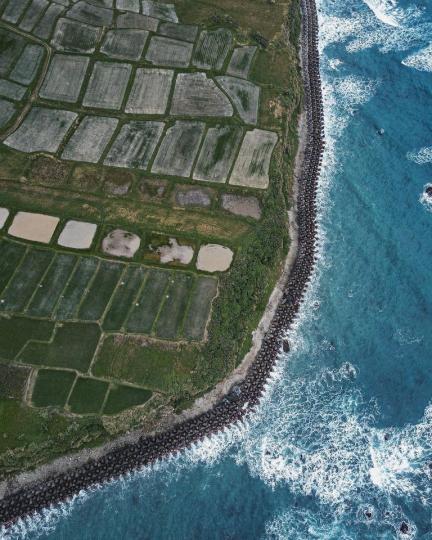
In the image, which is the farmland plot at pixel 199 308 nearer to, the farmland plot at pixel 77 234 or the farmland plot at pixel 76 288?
the farmland plot at pixel 76 288

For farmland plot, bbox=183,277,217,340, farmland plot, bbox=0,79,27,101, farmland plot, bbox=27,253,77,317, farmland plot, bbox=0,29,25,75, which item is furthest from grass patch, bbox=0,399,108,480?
farmland plot, bbox=0,29,25,75

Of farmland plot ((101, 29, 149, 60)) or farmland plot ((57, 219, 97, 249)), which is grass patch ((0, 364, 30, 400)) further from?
farmland plot ((101, 29, 149, 60))

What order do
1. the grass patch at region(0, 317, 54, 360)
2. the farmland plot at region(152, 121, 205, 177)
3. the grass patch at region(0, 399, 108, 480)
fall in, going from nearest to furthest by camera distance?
the grass patch at region(0, 399, 108, 480), the grass patch at region(0, 317, 54, 360), the farmland plot at region(152, 121, 205, 177)

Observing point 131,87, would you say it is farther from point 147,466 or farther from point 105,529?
point 105,529

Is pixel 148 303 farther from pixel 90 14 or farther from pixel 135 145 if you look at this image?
pixel 90 14

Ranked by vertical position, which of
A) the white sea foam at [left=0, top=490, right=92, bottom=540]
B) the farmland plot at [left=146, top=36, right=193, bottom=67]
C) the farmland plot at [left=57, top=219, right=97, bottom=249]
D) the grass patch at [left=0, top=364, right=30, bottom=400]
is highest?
the farmland plot at [left=146, top=36, right=193, bottom=67]

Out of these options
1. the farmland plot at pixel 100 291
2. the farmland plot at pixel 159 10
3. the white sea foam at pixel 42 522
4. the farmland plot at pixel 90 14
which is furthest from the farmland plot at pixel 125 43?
the white sea foam at pixel 42 522

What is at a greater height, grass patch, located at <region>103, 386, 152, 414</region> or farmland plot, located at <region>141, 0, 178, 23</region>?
farmland plot, located at <region>141, 0, 178, 23</region>
